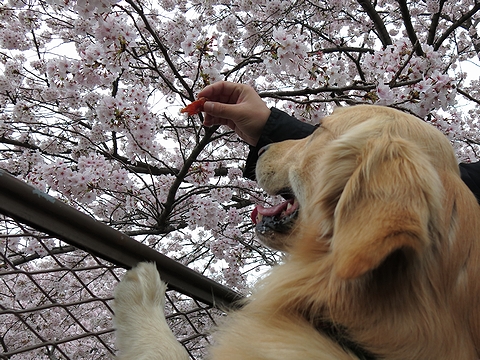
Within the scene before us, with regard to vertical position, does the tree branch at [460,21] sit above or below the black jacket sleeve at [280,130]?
above

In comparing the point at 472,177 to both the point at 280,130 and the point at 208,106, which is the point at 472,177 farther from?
the point at 208,106

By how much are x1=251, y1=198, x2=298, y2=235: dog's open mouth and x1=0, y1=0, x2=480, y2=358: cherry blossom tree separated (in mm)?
1469

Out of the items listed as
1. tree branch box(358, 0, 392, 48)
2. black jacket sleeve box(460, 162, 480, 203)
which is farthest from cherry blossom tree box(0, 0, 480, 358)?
black jacket sleeve box(460, 162, 480, 203)

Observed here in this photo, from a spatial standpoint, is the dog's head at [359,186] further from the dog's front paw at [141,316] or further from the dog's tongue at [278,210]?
the dog's front paw at [141,316]

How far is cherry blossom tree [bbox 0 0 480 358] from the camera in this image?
3.74 metres

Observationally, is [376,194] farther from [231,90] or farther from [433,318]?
[231,90]

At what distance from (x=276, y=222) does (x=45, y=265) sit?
5885mm

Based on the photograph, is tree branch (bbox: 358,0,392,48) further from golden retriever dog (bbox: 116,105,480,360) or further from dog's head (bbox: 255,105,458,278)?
golden retriever dog (bbox: 116,105,480,360)

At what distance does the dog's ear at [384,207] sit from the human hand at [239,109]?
1.20m

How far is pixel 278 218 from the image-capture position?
2145 mm

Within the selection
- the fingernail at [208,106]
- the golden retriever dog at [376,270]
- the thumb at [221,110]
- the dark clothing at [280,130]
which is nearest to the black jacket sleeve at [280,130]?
the dark clothing at [280,130]

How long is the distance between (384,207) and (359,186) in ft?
0.46

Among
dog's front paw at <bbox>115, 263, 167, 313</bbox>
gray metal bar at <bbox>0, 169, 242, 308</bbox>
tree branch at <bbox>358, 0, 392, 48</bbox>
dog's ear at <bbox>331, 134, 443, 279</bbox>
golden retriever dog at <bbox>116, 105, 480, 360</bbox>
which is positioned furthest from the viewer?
tree branch at <bbox>358, 0, 392, 48</bbox>

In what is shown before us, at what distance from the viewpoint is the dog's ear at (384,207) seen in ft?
3.65
